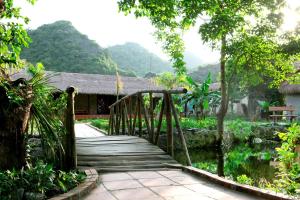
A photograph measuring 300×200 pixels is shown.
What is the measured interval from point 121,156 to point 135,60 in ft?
173

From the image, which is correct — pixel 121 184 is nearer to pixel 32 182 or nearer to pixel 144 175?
pixel 144 175

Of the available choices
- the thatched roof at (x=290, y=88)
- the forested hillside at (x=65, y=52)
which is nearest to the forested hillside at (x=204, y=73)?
the forested hillside at (x=65, y=52)

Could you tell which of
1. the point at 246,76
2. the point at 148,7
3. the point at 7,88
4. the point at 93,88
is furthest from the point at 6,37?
the point at 93,88

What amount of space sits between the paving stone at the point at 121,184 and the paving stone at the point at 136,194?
16cm

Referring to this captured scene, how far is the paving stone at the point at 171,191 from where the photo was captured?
161 inches

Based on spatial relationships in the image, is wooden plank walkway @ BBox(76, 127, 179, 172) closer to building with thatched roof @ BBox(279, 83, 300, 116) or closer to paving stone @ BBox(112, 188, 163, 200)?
paving stone @ BBox(112, 188, 163, 200)

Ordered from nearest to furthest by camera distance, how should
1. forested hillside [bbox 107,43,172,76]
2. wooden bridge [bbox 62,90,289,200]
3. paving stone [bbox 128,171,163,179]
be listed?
wooden bridge [bbox 62,90,289,200] < paving stone [bbox 128,171,163,179] < forested hillside [bbox 107,43,172,76]

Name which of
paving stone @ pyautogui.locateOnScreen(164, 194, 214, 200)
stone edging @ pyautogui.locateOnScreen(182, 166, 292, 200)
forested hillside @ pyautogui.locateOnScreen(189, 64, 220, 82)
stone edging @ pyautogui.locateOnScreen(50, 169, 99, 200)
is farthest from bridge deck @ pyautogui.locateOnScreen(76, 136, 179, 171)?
forested hillside @ pyautogui.locateOnScreen(189, 64, 220, 82)

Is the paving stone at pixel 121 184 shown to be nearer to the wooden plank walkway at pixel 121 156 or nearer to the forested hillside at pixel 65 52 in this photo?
the wooden plank walkway at pixel 121 156

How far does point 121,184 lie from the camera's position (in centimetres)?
454

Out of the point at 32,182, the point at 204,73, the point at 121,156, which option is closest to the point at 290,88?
the point at 121,156

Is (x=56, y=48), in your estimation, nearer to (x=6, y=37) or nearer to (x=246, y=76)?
(x=246, y=76)

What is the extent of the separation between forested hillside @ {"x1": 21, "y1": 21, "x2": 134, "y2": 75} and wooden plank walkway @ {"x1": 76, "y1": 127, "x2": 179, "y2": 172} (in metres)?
28.5

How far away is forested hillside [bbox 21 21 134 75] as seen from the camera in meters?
35.7
